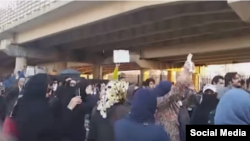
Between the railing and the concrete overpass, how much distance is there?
51cm

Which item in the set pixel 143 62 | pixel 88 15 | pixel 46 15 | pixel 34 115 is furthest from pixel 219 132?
pixel 143 62

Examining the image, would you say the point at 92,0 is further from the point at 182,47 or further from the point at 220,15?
the point at 182,47

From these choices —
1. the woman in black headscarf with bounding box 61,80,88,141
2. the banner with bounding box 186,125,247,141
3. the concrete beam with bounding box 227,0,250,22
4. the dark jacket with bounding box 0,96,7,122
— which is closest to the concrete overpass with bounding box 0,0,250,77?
the concrete beam with bounding box 227,0,250,22

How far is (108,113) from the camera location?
517cm

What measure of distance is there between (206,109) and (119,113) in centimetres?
193

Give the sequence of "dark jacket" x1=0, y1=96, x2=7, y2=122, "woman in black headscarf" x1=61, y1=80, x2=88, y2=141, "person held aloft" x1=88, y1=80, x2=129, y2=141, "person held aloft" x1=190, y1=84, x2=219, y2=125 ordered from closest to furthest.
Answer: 1. "person held aloft" x1=88, y1=80, x2=129, y2=141
2. "woman in black headscarf" x1=61, y1=80, x2=88, y2=141
3. "person held aloft" x1=190, y1=84, x2=219, y2=125
4. "dark jacket" x1=0, y1=96, x2=7, y2=122

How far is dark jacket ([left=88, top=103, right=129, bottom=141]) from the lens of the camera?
199 inches

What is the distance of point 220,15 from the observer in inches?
758

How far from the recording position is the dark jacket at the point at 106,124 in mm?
5062

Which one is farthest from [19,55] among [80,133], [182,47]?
[80,133]

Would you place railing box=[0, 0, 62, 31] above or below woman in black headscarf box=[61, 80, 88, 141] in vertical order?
above

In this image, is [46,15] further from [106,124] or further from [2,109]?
[106,124]

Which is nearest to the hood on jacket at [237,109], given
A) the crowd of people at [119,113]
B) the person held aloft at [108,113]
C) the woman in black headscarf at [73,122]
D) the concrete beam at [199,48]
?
the crowd of people at [119,113]

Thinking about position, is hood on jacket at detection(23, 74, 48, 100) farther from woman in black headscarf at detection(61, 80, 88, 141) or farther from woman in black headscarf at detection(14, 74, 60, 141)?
woman in black headscarf at detection(61, 80, 88, 141)
